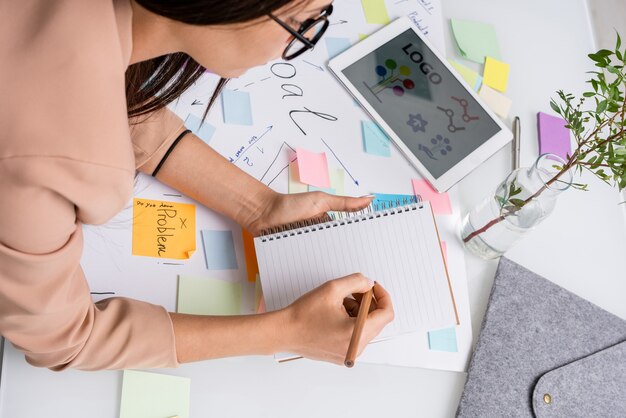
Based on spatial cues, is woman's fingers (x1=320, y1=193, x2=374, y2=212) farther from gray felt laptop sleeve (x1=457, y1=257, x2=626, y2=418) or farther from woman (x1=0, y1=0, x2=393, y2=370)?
gray felt laptop sleeve (x1=457, y1=257, x2=626, y2=418)

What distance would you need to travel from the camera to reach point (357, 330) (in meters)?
0.60

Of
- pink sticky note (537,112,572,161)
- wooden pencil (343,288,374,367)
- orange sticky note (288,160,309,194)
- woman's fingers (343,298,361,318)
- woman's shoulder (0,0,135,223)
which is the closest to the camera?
woman's shoulder (0,0,135,223)

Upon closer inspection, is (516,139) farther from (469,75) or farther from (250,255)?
(250,255)

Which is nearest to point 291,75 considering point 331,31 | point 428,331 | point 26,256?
point 331,31

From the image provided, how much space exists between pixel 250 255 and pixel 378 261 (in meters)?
0.16

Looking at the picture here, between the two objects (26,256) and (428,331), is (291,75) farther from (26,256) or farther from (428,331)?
(26,256)

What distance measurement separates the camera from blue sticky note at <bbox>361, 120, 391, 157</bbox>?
84 cm

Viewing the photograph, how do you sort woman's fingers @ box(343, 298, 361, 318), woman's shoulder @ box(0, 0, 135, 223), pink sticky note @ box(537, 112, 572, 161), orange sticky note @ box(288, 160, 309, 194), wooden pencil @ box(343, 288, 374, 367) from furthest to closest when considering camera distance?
pink sticky note @ box(537, 112, 572, 161) < orange sticky note @ box(288, 160, 309, 194) < woman's fingers @ box(343, 298, 361, 318) < wooden pencil @ box(343, 288, 374, 367) < woman's shoulder @ box(0, 0, 135, 223)

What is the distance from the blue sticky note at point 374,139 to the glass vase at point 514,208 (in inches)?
5.9

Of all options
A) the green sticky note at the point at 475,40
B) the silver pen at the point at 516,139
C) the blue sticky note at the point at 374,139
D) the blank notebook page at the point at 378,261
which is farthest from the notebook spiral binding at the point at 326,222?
the green sticky note at the point at 475,40

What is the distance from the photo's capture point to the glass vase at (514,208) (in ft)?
2.45

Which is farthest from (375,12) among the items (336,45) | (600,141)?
(600,141)

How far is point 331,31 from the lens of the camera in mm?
900

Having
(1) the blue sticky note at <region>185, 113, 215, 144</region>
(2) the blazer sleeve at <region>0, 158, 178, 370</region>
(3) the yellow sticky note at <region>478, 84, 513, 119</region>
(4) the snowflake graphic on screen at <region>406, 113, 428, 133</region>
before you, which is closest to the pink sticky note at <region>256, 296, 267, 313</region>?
(2) the blazer sleeve at <region>0, 158, 178, 370</region>
